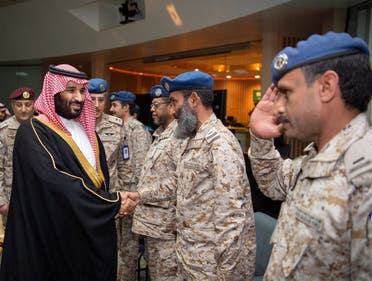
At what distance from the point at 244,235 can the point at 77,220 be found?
854 mm

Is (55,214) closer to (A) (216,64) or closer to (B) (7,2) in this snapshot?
(A) (216,64)

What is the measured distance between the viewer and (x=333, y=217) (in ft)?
2.68

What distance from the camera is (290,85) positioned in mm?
949

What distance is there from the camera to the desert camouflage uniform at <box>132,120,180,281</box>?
2.39 metres

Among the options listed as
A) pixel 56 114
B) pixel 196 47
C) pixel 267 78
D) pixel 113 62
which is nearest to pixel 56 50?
pixel 113 62

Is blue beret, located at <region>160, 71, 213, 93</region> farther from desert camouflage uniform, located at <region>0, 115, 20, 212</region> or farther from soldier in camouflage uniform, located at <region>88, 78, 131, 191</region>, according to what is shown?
desert camouflage uniform, located at <region>0, 115, 20, 212</region>

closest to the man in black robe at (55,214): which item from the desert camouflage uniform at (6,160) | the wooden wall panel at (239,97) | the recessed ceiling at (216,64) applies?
the desert camouflage uniform at (6,160)

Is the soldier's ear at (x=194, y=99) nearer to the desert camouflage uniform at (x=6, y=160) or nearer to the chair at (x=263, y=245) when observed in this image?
the chair at (x=263, y=245)

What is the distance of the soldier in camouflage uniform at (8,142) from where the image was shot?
336 centimetres

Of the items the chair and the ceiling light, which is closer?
the chair

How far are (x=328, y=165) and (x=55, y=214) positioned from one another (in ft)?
4.78

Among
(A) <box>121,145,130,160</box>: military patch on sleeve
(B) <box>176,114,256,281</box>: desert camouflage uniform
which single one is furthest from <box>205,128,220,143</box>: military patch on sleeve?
(A) <box>121,145,130,160</box>: military patch on sleeve

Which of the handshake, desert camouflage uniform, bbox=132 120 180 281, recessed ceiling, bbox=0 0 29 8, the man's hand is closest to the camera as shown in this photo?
the man's hand

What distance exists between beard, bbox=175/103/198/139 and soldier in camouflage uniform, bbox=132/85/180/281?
33 cm
